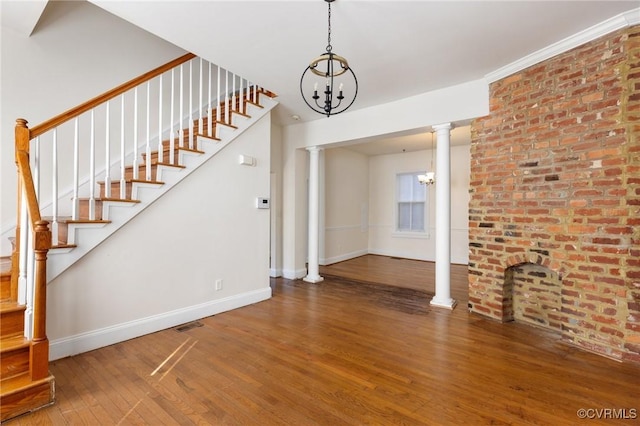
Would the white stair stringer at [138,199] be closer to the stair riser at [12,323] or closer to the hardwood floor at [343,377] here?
the stair riser at [12,323]

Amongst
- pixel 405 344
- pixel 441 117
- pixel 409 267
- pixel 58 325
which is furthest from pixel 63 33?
pixel 409 267

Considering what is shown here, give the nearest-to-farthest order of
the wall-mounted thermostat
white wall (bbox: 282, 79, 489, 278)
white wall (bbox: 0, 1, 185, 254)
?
white wall (bbox: 0, 1, 185, 254), white wall (bbox: 282, 79, 489, 278), the wall-mounted thermostat

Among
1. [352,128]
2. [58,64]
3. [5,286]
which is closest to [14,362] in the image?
[5,286]

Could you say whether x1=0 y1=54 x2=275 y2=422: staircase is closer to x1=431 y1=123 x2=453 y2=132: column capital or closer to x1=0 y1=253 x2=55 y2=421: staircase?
x1=0 y1=253 x2=55 y2=421: staircase

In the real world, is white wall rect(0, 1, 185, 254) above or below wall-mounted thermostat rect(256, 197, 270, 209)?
above

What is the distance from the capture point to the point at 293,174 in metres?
5.54

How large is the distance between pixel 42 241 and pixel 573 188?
4.48m

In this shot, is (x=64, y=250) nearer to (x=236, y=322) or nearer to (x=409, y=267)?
(x=236, y=322)

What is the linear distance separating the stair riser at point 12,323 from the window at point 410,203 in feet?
24.2

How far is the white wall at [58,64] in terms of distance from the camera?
306cm

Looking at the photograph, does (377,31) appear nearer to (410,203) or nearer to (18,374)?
(18,374)

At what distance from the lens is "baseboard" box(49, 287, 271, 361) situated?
261 cm

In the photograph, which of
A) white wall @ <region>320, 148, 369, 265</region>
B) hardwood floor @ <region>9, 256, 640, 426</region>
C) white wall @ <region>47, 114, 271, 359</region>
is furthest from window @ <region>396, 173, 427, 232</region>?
white wall @ <region>47, 114, 271, 359</region>

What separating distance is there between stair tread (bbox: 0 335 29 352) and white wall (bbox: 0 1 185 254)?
145 centimetres
